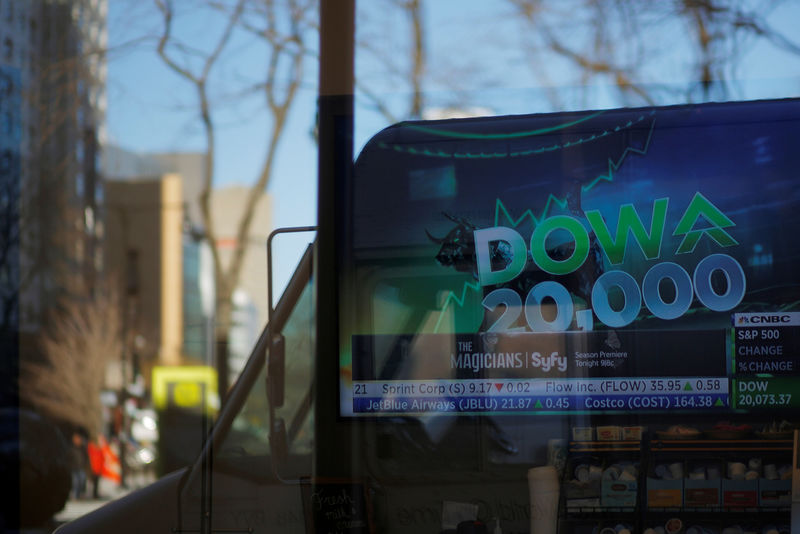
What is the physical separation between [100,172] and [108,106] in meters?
1.29

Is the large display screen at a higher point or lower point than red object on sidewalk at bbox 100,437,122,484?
higher

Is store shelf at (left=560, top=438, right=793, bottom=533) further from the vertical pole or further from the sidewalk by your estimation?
the sidewalk

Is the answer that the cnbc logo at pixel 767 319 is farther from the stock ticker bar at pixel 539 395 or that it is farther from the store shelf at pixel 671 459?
the store shelf at pixel 671 459

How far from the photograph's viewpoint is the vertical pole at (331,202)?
2.79 m

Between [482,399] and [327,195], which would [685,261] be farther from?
[327,195]

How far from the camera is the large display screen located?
8.41 ft

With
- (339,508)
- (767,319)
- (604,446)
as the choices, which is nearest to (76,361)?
(339,508)

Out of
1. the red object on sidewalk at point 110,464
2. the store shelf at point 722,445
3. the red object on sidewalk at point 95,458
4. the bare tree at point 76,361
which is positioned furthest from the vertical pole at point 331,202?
the red object on sidewalk at point 95,458

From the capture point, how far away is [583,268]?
103 inches

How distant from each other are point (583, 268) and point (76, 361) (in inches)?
190

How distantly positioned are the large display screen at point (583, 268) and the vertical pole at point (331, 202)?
66mm

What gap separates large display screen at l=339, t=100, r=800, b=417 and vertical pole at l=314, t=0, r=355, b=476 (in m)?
0.07

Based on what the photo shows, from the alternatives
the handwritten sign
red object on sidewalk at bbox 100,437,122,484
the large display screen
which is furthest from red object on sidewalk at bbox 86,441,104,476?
the large display screen

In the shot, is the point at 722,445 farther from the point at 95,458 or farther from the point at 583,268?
the point at 95,458
